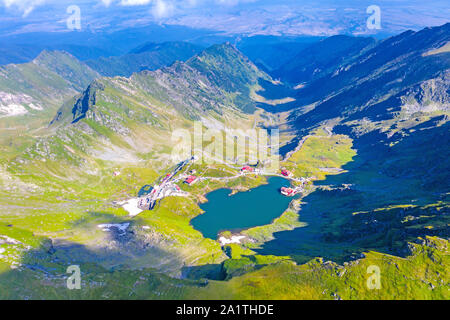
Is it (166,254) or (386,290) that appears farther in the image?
(166,254)

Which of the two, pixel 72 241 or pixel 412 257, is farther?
pixel 72 241

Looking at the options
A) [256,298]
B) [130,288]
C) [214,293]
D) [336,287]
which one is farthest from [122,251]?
[336,287]

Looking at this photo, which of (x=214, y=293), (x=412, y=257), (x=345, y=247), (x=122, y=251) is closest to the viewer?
(x=214, y=293)

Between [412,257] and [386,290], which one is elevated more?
[412,257]
